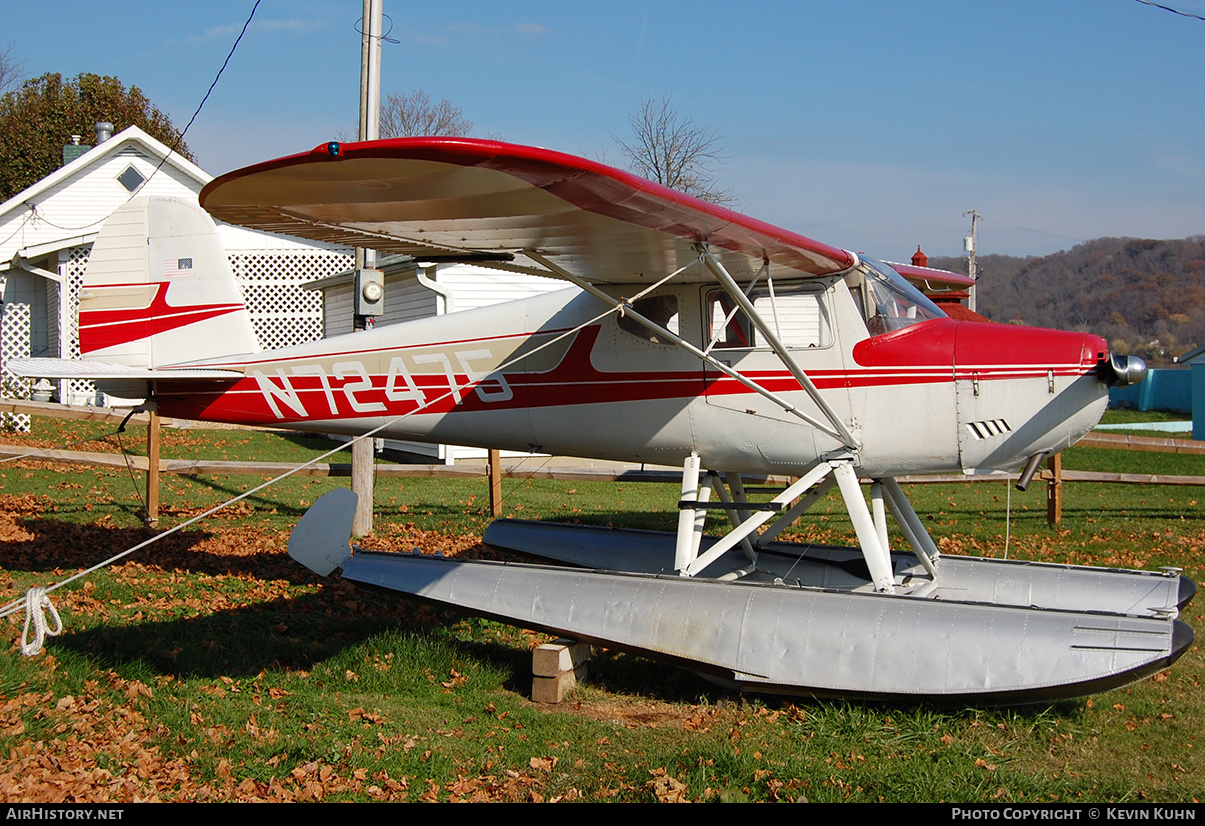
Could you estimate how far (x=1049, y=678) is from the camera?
191 inches

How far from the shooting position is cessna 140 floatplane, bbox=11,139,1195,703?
4.89 meters

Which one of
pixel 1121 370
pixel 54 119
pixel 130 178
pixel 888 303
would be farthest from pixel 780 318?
pixel 54 119

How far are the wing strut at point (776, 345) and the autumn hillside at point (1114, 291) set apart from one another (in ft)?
275

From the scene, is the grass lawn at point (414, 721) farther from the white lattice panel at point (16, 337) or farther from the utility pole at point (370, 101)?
the white lattice panel at point (16, 337)

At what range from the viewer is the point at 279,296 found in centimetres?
2289

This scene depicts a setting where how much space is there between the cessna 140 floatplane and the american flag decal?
0.02m

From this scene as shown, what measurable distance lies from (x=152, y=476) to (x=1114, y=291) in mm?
110747

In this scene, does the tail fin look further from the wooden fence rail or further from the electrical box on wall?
the wooden fence rail

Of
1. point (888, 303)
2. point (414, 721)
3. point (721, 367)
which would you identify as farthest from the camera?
point (888, 303)

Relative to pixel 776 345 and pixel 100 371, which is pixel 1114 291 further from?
pixel 100 371

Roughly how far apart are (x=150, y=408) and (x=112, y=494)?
5.02 m

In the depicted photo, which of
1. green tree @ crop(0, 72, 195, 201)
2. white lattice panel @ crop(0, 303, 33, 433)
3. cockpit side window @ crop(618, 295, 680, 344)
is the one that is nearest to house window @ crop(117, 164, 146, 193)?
white lattice panel @ crop(0, 303, 33, 433)

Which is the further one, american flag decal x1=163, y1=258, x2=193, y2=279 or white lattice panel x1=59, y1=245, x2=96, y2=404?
white lattice panel x1=59, y1=245, x2=96, y2=404

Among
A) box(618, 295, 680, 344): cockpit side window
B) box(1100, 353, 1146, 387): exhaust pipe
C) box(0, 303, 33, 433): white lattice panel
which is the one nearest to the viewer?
box(1100, 353, 1146, 387): exhaust pipe
